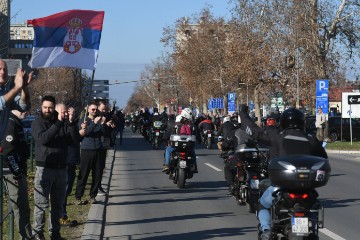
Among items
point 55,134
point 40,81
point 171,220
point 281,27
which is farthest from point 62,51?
point 40,81

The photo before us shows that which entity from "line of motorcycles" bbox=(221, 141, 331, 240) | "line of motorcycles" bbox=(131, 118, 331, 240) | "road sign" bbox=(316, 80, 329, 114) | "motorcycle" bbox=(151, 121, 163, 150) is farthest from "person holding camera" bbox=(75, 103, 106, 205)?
"road sign" bbox=(316, 80, 329, 114)

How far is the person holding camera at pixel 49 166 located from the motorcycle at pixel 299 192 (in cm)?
288

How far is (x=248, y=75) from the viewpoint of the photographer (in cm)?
5138

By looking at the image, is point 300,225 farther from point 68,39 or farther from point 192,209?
point 68,39

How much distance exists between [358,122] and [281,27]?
780 cm

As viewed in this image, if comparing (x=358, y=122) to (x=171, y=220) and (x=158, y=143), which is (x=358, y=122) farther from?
(x=171, y=220)

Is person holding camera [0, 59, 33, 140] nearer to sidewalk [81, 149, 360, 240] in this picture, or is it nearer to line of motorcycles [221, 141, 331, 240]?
line of motorcycles [221, 141, 331, 240]

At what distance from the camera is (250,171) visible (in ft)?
43.4

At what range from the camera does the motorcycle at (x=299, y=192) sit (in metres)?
7.50

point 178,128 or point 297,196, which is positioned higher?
point 178,128

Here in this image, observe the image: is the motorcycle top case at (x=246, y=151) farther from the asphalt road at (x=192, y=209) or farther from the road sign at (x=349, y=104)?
the road sign at (x=349, y=104)

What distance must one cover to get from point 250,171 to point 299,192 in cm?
552

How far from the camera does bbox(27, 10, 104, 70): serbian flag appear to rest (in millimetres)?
13000

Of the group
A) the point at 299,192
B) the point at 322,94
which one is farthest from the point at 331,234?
the point at 322,94
